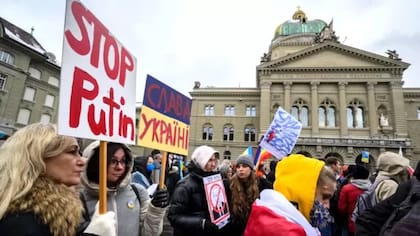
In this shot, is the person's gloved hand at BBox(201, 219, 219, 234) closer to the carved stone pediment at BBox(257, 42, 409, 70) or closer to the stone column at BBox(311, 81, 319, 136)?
the stone column at BBox(311, 81, 319, 136)

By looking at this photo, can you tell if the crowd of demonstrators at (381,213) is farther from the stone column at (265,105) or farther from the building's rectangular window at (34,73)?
the building's rectangular window at (34,73)

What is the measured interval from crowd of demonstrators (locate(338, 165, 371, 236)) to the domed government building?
80.5ft

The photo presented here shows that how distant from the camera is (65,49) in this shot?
1.39m

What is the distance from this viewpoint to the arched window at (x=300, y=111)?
1154 inches

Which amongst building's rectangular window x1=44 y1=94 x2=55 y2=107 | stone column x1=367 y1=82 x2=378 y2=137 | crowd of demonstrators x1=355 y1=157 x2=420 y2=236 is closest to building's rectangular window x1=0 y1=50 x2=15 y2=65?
building's rectangular window x1=44 y1=94 x2=55 y2=107

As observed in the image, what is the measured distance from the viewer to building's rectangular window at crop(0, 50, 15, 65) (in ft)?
66.5

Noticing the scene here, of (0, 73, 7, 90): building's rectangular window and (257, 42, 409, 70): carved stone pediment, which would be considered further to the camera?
(257, 42, 409, 70): carved stone pediment

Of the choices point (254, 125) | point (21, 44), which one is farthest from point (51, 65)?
point (254, 125)

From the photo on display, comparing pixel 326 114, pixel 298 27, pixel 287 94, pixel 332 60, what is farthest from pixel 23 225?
pixel 298 27

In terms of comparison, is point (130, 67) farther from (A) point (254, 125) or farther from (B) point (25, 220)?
(A) point (254, 125)

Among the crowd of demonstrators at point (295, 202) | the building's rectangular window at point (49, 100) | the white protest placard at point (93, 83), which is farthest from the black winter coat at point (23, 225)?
the building's rectangular window at point (49, 100)

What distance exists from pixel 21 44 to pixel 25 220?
2599 centimetres

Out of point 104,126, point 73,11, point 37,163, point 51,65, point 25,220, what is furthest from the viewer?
point 51,65

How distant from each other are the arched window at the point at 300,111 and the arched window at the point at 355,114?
15.3ft
